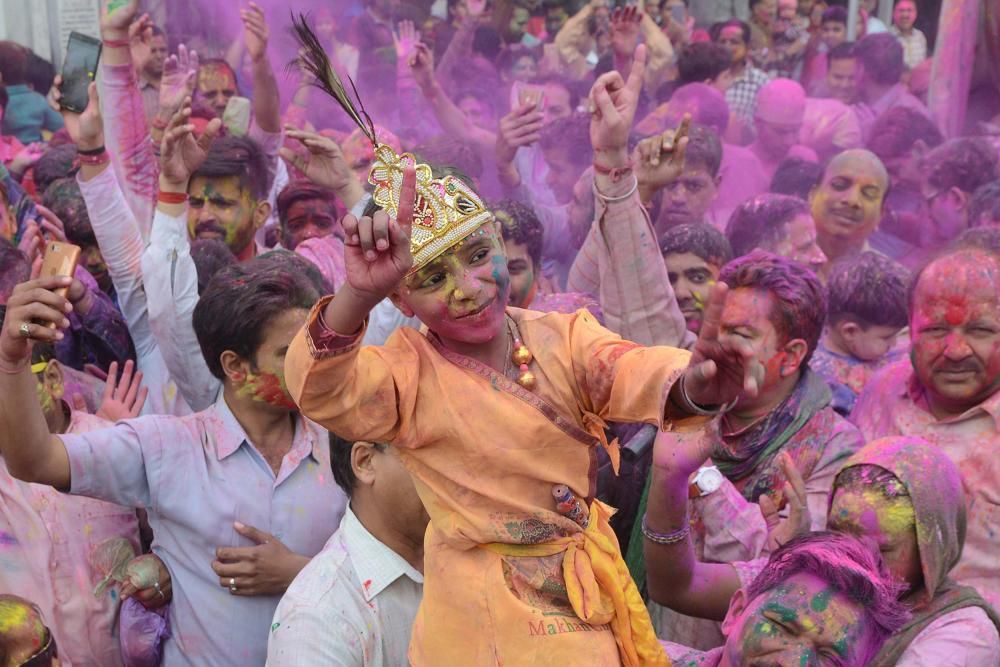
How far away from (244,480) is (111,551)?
46cm

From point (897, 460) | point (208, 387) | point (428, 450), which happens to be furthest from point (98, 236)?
point (897, 460)

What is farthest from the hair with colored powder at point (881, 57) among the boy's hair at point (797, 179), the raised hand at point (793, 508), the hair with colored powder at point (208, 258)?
the raised hand at point (793, 508)

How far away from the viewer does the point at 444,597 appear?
242 cm

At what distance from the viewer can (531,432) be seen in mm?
2324

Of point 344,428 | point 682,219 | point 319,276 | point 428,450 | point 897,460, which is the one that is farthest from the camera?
point 682,219

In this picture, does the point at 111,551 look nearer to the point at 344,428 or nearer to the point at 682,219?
the point at 344,428

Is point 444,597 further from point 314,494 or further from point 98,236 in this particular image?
point 98,236

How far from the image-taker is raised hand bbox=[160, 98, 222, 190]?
13.3ft

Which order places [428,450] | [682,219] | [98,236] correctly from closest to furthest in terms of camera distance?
[428,450], [98,236], [682,219]

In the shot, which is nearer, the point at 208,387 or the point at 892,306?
the point at 208,387

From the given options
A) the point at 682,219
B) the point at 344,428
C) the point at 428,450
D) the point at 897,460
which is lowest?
the point at 682,219

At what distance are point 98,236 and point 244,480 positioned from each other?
1.41 meters

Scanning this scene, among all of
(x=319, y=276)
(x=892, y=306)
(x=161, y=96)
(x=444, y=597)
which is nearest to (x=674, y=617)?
(x=444, y=597)

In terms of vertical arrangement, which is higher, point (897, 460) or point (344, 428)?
point (344, 428)
